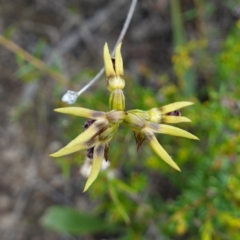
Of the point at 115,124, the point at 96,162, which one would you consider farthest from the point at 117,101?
the point at 96,162

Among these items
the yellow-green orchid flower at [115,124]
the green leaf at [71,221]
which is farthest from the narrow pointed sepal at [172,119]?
the green leaf at [71,221]

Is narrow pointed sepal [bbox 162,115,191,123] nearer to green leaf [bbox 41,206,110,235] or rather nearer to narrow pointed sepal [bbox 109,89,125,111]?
narrow pointed sepal [bbox 109,89,125,111]

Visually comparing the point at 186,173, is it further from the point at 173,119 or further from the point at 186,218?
the point at 173,119

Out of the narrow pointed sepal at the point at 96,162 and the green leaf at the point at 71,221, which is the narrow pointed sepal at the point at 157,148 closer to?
the narrow pointed sepal at the point at 96,162

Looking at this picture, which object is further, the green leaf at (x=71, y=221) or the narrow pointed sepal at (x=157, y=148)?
the green leaf at (x=71, y=221)

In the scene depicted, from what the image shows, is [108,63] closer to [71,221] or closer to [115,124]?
[115,124]

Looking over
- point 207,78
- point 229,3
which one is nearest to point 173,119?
point 207,78
